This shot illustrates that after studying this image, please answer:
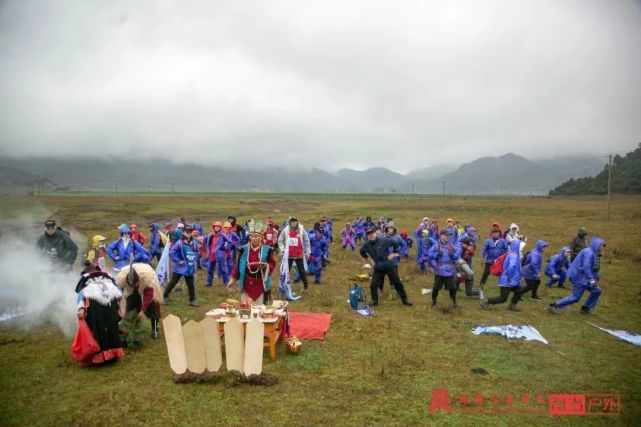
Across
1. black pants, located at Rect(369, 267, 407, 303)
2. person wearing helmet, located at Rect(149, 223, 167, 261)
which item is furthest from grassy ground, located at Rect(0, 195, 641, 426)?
person wearing helmet, located at Rect(149, 223, 167, 261)

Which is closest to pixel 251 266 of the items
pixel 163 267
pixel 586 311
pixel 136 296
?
pixel 136 296

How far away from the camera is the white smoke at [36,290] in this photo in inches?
399

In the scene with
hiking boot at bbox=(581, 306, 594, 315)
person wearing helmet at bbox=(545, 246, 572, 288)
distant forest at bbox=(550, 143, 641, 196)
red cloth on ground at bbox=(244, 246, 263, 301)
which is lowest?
hiking boot at bbox=(581, 306, 594, 315)

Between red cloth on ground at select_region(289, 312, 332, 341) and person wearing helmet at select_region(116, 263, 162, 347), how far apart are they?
3175 millimetres

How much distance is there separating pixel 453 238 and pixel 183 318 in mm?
9940

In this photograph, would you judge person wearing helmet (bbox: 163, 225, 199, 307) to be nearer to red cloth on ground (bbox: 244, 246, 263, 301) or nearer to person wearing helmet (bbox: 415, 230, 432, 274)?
red cloth on ground (bbox: 244, 246, 263, 301)

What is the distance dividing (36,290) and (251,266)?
6.10 metres

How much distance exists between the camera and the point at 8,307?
10.4 metres

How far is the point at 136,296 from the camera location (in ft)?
27.3

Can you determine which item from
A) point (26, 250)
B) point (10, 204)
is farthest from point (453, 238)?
point (10, 204)

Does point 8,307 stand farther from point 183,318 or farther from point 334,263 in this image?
point 334,263

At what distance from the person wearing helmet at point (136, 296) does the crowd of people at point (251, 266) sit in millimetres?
19

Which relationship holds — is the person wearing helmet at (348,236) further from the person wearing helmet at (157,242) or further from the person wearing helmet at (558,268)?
the person wearing helmet at (157,242)

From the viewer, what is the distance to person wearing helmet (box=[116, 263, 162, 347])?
26.8 ft
